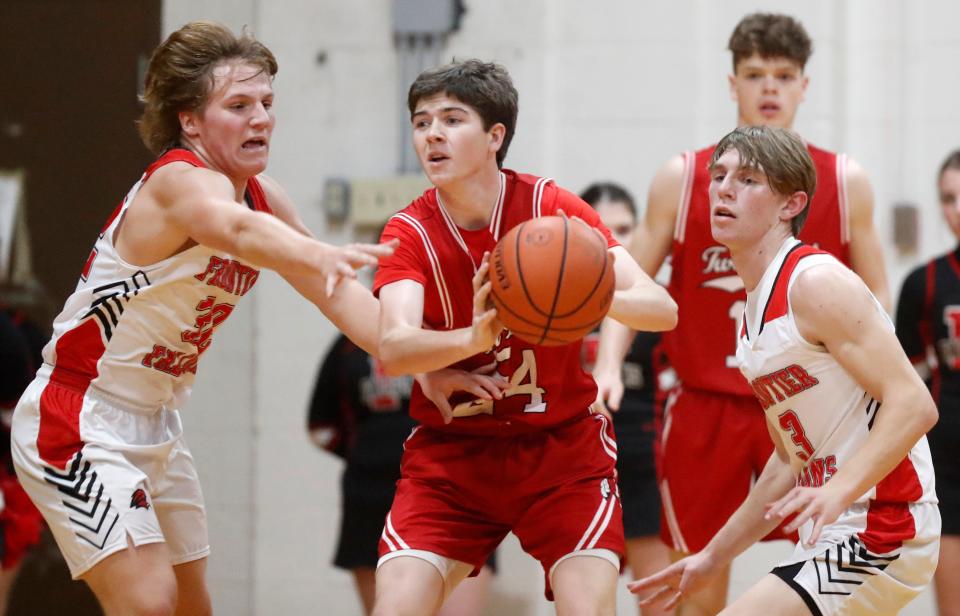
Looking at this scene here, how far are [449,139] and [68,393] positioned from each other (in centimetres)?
126

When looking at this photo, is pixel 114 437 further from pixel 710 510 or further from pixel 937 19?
pixel 937 19

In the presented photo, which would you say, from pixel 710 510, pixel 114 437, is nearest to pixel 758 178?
pixel 710 510

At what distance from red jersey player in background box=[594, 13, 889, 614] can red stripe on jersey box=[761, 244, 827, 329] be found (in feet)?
3.79

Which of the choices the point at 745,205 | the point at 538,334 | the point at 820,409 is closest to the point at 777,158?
the point at 745,205

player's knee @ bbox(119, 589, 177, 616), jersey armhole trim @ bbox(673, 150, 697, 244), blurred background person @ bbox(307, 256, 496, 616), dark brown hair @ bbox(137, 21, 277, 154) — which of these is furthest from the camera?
blurred background person @ bbox(307, 256, 496, 616)

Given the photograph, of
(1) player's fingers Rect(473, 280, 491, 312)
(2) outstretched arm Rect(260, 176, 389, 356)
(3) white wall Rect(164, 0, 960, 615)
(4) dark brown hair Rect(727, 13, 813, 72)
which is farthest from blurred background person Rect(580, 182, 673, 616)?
(1) player's fingers Rect(473, 280, 491, 312)

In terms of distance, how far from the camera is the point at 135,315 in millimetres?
3516

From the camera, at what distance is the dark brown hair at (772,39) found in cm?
462

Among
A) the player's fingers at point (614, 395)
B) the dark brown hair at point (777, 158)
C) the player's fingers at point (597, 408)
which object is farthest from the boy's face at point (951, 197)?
the player's fingers at point (597, 408)

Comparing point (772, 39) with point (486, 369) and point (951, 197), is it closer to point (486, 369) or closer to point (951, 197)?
point (951, 197)

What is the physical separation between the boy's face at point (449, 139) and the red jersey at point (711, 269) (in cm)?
123

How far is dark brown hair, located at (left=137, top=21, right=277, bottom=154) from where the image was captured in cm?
360

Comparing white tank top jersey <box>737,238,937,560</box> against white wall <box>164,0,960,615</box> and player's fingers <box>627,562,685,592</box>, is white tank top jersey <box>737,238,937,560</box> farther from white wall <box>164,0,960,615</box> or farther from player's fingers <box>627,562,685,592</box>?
white wall <box>164,0,960,615</box>

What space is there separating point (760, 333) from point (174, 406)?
170cm
